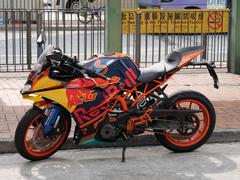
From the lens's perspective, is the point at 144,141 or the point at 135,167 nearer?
the point at 135,167

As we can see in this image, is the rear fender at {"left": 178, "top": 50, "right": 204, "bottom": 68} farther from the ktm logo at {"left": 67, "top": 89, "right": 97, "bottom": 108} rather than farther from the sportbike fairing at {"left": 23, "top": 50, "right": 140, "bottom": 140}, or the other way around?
the ktm logo at {"left": 67, "top": 89, "right": 97, "bottom": 108}

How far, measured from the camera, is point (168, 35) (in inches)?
486

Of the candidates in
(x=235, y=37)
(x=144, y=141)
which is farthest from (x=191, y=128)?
(x=235, y=37)

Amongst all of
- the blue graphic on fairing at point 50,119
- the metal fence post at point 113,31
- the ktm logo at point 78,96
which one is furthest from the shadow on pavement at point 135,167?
the metal fence post at point 113,31

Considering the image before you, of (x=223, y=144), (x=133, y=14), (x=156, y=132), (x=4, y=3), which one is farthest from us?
(x=4, y=3)

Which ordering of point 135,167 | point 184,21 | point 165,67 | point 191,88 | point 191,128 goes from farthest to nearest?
point 184,21
point 191,88
point 191,128
point 165,67
point 135,167

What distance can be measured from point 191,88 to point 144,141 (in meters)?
3.22

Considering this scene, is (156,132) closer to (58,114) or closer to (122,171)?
(122,171)

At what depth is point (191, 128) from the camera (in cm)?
650

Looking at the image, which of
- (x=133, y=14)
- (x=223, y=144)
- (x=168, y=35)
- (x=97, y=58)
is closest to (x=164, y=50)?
(x=168, y=35)

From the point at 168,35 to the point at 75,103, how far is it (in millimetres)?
6696

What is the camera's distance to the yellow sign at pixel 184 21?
11875mm

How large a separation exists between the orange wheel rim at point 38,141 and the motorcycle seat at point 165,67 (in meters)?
0.95

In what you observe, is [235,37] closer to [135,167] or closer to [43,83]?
[135,167]
